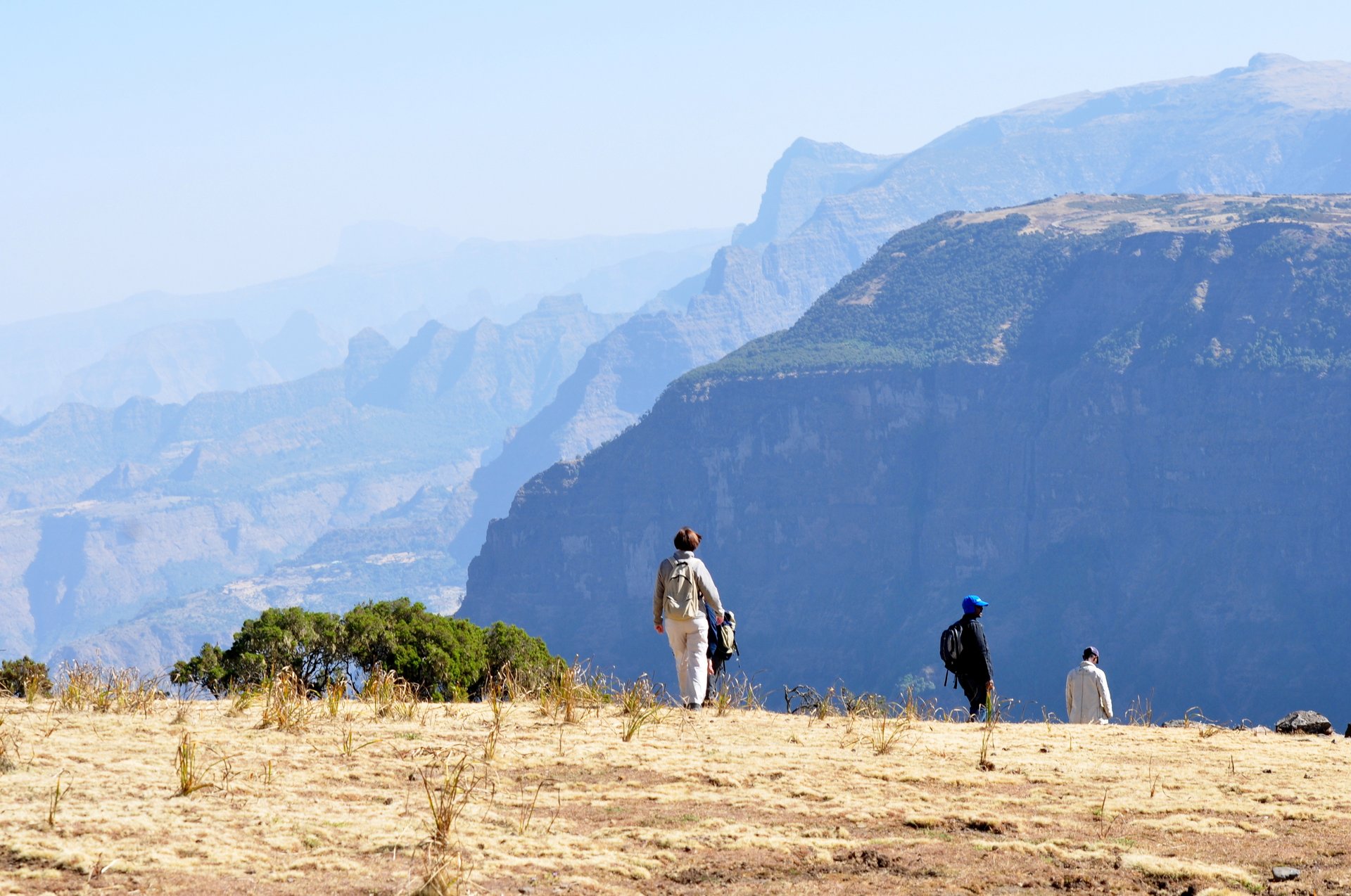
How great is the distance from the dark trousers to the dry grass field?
277 cm

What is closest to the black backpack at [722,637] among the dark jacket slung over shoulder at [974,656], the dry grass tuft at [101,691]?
the dark jacket slung over shoulder at [974,656]

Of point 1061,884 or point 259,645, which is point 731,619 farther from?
point 259,645

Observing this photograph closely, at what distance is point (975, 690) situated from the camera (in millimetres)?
21266

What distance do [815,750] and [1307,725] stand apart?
8107mm

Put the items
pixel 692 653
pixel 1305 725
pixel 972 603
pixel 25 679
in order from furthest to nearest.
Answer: pixel 25 679 < pixel 972 603 < pixel 1305 725 < pixel 692 653

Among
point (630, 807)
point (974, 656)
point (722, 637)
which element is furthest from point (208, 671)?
point (630, 807)

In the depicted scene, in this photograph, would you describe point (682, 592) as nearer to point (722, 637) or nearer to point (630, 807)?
point (722, 637)

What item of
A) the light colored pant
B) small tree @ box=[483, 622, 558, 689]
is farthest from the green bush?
the light colored pant

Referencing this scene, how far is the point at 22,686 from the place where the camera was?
2386cm

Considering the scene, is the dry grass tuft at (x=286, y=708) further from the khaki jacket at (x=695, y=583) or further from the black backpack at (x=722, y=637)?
the black backpack at (x=722, y=637)

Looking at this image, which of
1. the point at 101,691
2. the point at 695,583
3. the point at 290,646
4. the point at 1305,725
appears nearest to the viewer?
the point at 101,691

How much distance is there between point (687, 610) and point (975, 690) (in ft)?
15.6

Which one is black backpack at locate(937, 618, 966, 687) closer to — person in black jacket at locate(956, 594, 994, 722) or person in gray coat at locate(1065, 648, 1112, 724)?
person in black jacket at locate(956, 594, 994, 722)

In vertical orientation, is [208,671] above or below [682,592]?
below
